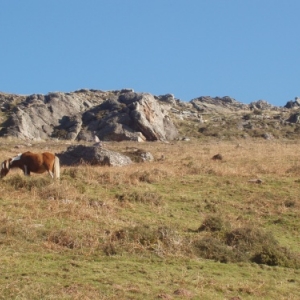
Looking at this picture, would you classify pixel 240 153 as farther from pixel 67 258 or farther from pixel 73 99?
pixel 73 99

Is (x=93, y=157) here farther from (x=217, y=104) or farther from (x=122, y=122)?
(x=217, y=104)

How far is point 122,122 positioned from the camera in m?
55.5

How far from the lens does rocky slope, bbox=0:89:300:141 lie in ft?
180

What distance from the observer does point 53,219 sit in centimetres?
1353

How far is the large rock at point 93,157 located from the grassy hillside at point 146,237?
13.9 feet

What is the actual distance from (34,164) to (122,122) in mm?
36042

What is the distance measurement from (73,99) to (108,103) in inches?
337

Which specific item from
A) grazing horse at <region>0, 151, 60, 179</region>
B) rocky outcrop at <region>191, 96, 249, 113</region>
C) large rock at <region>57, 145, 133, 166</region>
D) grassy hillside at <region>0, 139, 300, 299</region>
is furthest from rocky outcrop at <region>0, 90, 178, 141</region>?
grassy hillside at <region>0, 139, 300, 299</region>

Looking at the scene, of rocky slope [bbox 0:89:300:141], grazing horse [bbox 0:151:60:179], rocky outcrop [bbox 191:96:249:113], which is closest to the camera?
grazing horse [bbox 0:151:60:179]

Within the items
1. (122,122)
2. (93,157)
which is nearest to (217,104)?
(122,122)

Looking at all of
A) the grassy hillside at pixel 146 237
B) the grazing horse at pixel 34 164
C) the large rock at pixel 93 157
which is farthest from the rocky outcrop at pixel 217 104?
the grassy hillside at pixel 146 237

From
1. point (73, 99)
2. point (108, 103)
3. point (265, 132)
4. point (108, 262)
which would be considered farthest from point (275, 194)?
point (73, 99)

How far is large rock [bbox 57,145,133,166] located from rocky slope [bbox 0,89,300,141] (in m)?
25.5

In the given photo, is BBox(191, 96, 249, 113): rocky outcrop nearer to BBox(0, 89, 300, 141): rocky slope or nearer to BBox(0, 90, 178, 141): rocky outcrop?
BBox(0, 89, 300, 141): rocky slope
